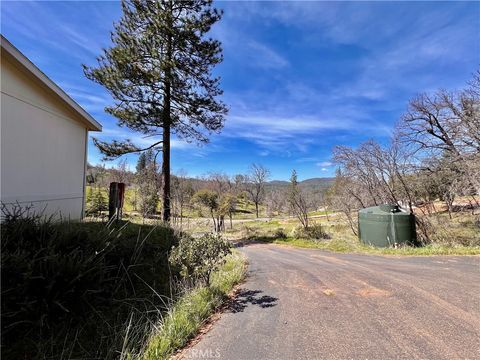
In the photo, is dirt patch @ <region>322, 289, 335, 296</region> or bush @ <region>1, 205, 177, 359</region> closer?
bush @ <region>1, 205, 177, 359</region>

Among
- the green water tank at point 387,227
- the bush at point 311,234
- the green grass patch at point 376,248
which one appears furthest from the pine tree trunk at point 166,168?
the green water tank at point 387,227

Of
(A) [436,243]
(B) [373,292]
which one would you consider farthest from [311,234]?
(B) [373,292]

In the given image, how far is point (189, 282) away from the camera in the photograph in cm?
458

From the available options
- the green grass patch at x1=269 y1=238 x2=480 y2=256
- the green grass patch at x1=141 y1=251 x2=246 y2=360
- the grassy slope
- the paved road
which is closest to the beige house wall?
the green grass patch at x1=141 y1=251 x2=246 y2=360

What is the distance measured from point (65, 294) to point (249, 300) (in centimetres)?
252

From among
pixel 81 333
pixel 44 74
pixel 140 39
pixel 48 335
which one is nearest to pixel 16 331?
pixel 48 335

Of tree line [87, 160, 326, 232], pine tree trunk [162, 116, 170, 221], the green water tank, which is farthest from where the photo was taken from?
tree line [87, 160, 326, 232]

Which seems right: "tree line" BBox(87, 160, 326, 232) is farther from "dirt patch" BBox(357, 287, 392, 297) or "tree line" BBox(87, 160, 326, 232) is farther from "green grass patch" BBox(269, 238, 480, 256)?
"dirt patch" BBox(357, 287, 392, 297)

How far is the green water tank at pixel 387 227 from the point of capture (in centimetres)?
1034

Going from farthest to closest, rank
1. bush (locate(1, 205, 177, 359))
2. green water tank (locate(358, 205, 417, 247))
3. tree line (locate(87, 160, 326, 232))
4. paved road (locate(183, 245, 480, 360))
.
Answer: tree line (locate(87, 160, 326, 232))
green water tank (locate(358, 205, 417, 247))
bush (locate(1, 205, 177, 359))
paved road (locate(183, 245, 480, 360))

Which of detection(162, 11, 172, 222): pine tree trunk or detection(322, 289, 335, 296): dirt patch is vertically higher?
detection(162, 11, 172, 222): pine tree trunk

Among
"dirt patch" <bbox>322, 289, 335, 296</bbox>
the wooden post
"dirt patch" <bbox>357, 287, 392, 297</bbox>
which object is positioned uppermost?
the wooden post

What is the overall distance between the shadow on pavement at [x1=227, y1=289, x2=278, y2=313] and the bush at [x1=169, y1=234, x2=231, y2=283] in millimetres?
612

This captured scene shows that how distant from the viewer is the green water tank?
1034 centimetres
